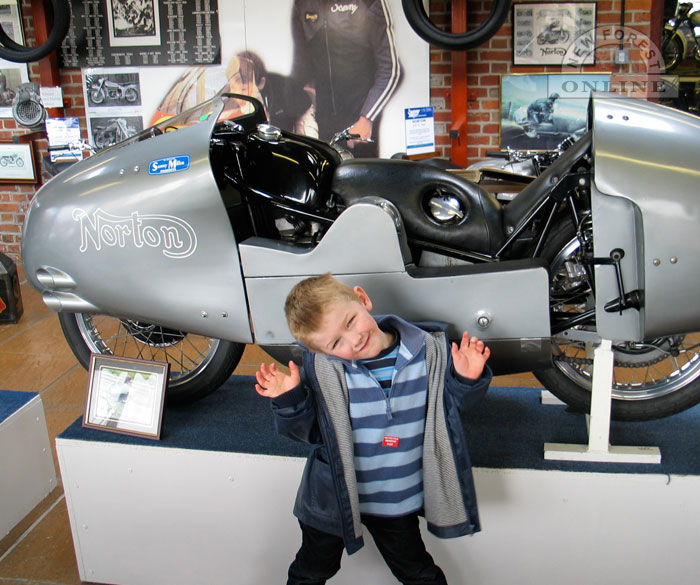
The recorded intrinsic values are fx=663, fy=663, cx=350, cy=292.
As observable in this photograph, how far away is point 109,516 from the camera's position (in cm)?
187

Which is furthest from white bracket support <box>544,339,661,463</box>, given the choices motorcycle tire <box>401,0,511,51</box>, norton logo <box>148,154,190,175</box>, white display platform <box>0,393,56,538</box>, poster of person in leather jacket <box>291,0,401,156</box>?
poster of person in leather jacket <box>291,0,401,156</box>

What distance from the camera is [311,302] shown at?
1.24 metres

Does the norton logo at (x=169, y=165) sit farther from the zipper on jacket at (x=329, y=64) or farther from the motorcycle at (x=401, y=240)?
the zipper on jacket at (x=329, y=64)

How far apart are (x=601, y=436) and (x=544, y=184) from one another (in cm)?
67

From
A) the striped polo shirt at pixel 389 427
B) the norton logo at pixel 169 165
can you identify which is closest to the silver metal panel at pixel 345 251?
the norton logo at pixel 169 165

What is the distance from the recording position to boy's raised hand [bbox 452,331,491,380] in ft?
4.20

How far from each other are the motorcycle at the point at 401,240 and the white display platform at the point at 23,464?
0.42 m

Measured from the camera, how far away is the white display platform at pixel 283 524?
1.63 metres

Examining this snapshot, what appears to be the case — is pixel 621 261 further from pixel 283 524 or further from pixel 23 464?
pixel 23 464

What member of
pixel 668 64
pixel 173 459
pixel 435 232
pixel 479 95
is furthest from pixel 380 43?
pixel 173 459

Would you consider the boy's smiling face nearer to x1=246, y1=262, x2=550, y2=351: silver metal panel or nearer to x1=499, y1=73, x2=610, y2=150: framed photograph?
x1=246, y1=262, x2=550, y2=351: silver metal panel

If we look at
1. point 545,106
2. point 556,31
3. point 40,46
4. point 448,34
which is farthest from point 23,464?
point 556,31

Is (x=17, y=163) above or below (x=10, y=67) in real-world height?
below

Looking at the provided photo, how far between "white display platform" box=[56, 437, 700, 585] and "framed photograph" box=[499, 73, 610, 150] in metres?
3.42
